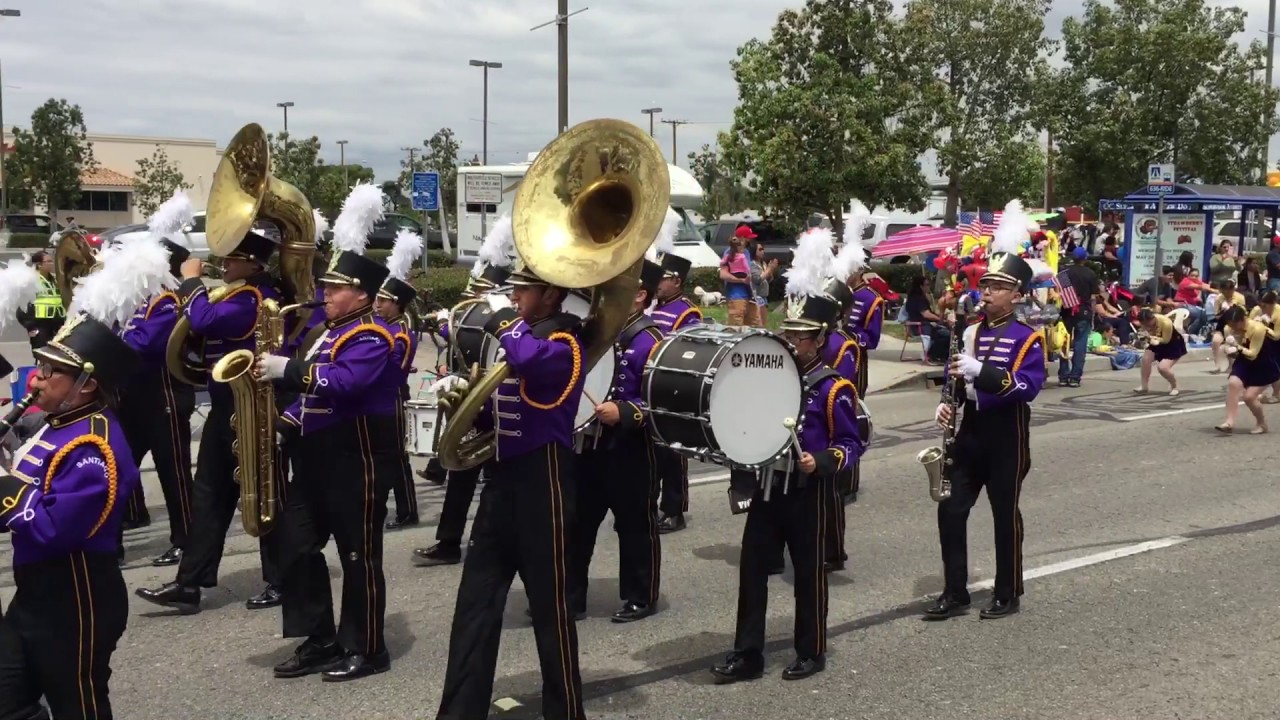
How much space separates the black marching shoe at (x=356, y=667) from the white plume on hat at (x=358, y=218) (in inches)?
78.7

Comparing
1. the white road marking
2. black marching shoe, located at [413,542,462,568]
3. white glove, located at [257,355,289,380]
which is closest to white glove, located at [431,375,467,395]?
white glove, located at [257,355,289,380]

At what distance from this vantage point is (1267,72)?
29812 mm

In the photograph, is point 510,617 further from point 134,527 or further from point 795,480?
point 134,527

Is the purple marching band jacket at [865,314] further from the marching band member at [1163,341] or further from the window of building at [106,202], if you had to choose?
the window of building at [106,202]

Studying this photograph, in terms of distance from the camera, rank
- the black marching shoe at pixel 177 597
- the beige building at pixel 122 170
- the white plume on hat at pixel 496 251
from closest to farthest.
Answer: the black marching shoe at pixel 177 597 < the white plume on hat at pixel 496 251 < the beige building at pixel 122 170

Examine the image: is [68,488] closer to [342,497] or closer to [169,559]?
[342,497]

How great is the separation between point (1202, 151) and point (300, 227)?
2775cm

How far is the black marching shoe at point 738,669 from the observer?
18.8ft

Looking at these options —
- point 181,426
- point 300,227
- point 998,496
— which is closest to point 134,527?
point 181,426

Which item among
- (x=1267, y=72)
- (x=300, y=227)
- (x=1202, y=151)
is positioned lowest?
(x=300, y=227)

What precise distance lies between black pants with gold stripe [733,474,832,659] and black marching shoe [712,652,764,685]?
35 millimetres

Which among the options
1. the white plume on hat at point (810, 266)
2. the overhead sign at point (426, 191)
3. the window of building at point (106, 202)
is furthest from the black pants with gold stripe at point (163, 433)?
the window of building at point (106, 202)

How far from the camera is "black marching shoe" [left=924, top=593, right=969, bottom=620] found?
21.8 ft

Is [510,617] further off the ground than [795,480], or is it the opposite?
[795,480]
